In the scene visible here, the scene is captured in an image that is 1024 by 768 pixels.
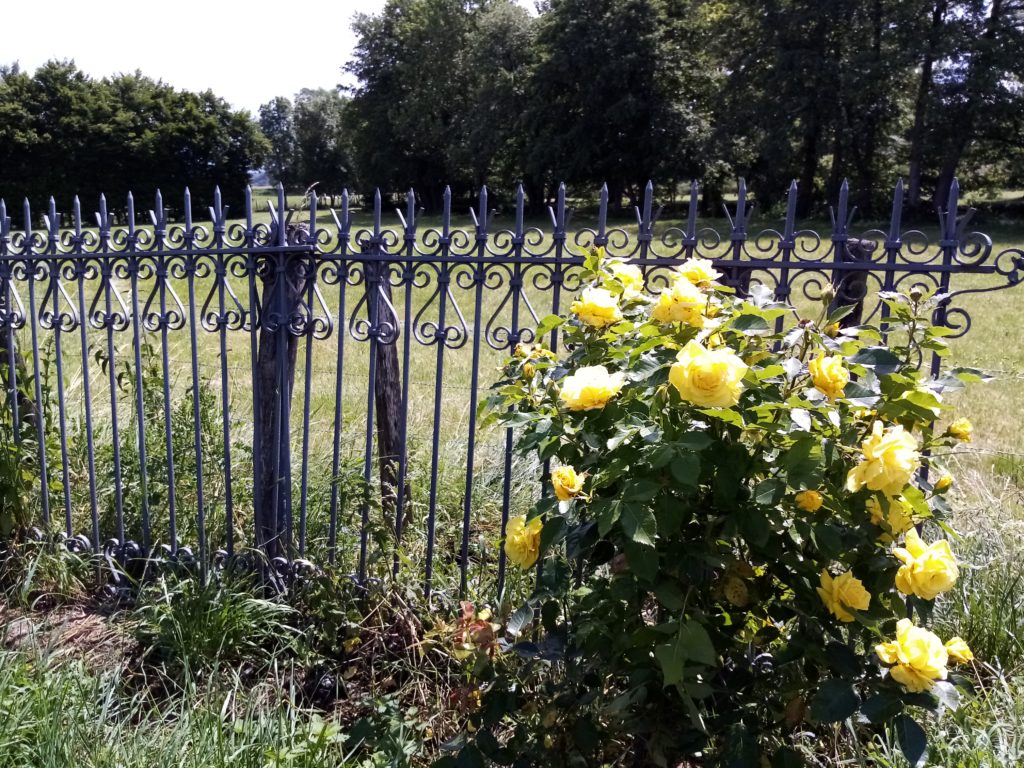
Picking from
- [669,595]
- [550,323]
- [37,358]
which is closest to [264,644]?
[37,358]

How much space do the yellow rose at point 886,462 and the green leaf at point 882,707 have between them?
1.41 ft

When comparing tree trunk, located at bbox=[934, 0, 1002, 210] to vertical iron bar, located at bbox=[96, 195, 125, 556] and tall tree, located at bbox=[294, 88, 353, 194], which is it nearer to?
vertical iron bar, located at bbox=[96, 195, 125, 556]

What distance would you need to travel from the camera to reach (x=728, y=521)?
1785 millimetres

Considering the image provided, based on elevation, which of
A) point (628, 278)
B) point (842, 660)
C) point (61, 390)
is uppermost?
point (628, 278)

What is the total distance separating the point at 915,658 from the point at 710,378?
2.27 feet

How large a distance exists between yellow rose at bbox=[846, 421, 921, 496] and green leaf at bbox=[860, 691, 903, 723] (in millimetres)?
430

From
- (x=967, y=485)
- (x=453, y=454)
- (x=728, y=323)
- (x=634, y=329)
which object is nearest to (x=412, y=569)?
(x=453, y=454)

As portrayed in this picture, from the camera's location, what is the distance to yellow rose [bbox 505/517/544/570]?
79.2 inches

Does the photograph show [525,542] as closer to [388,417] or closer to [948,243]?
[948,243]

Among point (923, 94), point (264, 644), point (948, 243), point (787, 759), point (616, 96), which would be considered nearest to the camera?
A: point (787, 759)

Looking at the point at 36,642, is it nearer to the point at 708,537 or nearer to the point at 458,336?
the point at 458,336

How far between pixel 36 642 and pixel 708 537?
2.62m

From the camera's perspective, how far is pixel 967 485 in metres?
4.14

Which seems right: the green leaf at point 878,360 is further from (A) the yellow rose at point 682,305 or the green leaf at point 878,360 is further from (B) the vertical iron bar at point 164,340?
(B) the vertical iron bar at point 164,340
